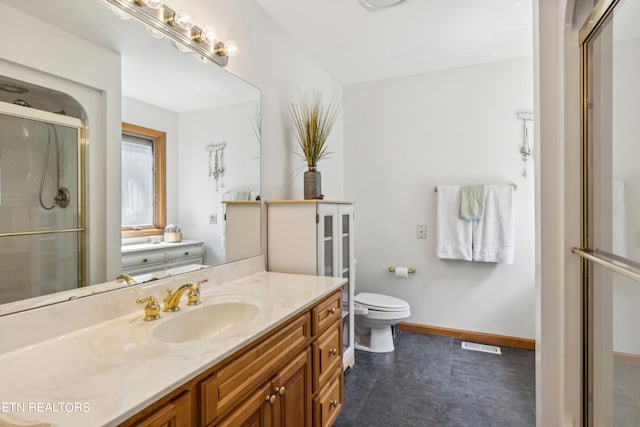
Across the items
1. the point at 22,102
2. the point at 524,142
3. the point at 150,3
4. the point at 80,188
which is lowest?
the point at 80,188

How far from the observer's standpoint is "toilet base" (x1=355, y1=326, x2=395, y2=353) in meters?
2.65

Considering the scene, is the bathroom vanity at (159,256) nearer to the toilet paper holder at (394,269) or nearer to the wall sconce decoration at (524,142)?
the toilet paper holder at (394,269)

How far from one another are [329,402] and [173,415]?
1.05 metres

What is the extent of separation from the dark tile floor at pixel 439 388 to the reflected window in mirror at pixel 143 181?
149cm

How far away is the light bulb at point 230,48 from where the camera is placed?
67.0 inches

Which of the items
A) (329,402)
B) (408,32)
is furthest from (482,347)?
(408,32)

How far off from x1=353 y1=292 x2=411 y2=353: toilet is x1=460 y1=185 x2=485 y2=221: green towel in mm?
939

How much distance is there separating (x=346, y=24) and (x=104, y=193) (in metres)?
1.92

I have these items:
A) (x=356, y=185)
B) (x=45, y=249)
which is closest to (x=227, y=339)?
(x=45, y=249)

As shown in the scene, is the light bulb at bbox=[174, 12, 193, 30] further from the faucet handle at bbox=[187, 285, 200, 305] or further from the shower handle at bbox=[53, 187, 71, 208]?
the faucet handle at bbox=[187, 285, 200, 305]

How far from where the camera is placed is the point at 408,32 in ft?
7.64

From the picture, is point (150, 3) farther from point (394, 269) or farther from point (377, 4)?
point (394, 269)

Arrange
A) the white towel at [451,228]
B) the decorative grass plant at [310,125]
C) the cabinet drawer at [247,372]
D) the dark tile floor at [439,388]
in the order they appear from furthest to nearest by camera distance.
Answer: the white towel at [451,228] → the decorative grass plant at [310,125] → the dark tile floor at [439,388] → the cabinet drawer at [247,372]

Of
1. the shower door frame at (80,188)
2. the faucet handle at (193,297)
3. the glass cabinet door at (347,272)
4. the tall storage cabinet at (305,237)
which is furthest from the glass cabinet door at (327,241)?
the shower door frame at (80,188)
